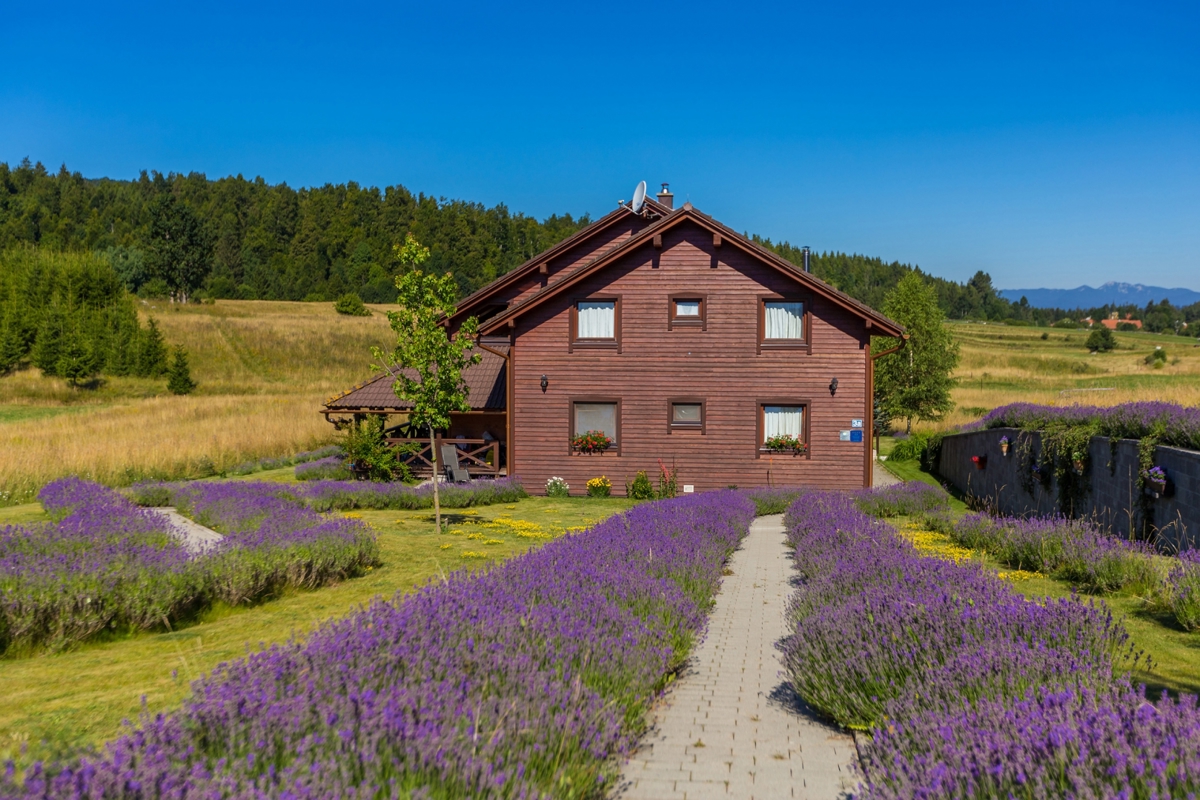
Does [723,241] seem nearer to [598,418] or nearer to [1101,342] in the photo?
[598,418]

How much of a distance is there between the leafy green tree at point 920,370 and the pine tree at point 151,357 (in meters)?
44.4

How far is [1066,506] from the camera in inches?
605

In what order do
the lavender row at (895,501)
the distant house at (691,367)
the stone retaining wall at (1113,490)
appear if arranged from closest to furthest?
the stone retaining wall at (1113,490)
the lavender row at (895,501)
the distant house at (691,367)

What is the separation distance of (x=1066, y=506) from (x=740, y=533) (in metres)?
6.49

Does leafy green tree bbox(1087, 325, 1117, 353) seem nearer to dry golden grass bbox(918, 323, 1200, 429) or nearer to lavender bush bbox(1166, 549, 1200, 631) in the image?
dry golden grass bbox(918, 323, 1200, 429)

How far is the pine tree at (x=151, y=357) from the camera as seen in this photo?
55.0 m

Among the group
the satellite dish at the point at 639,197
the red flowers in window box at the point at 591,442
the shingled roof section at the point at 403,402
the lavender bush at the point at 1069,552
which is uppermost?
the satellite dish at the point at 639,197

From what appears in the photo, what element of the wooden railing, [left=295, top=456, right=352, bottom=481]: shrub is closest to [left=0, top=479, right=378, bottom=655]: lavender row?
[left=295, top=456, right=352, bottom=481]: shrub

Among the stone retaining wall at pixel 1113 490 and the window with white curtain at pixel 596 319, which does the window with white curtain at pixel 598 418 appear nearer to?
the window with white curtain at pixel 596 319

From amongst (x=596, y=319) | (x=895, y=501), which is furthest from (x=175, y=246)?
(x=895, y=501)

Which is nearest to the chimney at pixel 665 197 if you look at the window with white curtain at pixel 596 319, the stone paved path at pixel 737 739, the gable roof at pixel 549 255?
the gable roof at pixel 549 255

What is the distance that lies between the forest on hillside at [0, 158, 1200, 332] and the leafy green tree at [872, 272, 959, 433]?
6329 centimetres

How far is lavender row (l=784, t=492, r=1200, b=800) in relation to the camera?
322 centimetres

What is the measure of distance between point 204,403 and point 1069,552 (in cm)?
3883
